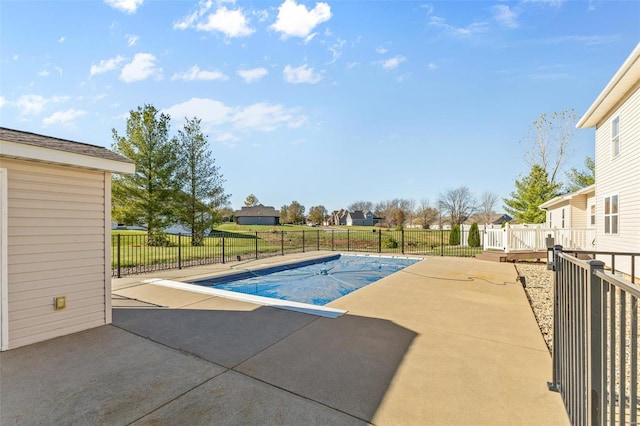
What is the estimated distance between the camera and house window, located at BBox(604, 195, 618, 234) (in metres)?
8.61

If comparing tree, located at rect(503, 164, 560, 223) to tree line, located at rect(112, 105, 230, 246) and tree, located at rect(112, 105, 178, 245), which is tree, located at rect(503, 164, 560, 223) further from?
tree, located at rect(112, 105, 178, 245)

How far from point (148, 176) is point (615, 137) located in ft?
61.0

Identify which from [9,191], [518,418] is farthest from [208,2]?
[518,418]

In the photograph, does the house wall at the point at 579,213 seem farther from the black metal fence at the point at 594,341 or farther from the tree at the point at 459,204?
the tree at the point at 459,204

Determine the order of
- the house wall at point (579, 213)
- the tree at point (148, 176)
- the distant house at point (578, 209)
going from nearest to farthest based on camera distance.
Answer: the distant house at point (578, 209)
the house wall at point (579, 213)
the tree at point (148, 176)

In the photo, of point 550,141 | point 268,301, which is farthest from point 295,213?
point 268,301

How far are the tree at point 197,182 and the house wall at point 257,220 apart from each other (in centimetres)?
4194

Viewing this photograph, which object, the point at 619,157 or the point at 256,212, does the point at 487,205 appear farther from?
the point at 619,157

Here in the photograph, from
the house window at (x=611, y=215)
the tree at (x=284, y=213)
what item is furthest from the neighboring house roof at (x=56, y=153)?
the tree at (x=284, y=213)

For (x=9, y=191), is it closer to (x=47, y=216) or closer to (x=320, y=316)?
(x=47, y=216)

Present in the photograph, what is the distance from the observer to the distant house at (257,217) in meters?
59.2

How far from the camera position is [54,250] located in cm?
381

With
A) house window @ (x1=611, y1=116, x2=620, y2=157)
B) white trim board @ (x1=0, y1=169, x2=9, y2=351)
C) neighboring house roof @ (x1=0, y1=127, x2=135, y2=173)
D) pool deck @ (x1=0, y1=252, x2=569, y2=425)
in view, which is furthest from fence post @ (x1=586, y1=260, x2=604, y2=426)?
house window @ (x1=611, y1=116, x2=620, y2=157)

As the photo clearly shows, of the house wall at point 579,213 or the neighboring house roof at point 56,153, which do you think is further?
the house wall at point 579,213
